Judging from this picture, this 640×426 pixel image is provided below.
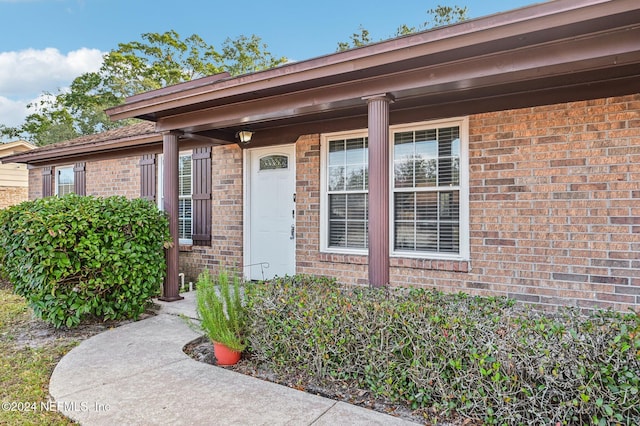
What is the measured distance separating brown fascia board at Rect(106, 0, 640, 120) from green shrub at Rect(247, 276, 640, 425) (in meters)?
1.91

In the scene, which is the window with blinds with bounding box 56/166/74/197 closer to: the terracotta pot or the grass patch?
the grass patch

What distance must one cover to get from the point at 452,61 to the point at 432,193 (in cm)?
182

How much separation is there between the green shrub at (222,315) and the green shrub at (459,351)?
130 millimetres

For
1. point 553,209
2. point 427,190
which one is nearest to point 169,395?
point 427,190

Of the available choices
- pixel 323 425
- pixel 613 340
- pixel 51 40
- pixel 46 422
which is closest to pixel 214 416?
pixel 323 425

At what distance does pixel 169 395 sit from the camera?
2660mm

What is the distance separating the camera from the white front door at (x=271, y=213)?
5887 millimetres

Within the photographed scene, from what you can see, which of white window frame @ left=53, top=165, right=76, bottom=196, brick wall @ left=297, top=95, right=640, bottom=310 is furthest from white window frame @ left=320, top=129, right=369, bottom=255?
white window frame @ left=53, top=165, right=76, bottom=196

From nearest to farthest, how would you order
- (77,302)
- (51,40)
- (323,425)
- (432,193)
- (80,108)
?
(323,425)
(77,302)
(432,193)
(51,40)
(80,108)

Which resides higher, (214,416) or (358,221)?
(358,221)

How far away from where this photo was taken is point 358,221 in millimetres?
5332

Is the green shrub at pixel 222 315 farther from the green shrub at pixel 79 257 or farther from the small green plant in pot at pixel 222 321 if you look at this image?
the green shrub at pixel 79 257

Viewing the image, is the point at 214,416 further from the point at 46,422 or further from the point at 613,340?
the point at 613,340

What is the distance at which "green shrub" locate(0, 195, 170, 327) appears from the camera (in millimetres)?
3971
